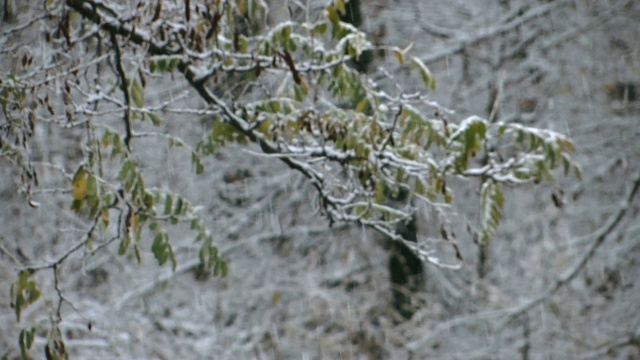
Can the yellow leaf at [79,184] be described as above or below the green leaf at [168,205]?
above

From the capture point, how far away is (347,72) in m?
4.30

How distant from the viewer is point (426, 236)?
10.9 m

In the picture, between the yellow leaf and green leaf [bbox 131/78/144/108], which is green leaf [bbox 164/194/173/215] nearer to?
green leaf [bbox 131/78/144/108]

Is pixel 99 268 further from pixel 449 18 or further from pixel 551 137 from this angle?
pixel 551 137

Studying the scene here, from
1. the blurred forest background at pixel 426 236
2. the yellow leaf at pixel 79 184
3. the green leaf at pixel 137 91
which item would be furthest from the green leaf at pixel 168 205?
the blurred forest background at pixel 426 236

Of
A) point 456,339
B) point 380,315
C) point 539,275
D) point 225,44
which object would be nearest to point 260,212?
point 380,315

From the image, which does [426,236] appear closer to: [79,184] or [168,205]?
[168,205]

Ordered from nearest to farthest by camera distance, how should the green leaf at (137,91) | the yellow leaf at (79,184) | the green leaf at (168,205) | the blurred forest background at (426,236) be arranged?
the yellow leaf at (79,184) < the green leaf at (137,91) < the green leaf at (168,205) < the blurred forest background at (426,236)

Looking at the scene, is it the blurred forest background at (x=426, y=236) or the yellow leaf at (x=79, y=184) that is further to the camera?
the blurred forest background at (x=426, y=236)

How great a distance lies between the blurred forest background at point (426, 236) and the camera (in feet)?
31.9

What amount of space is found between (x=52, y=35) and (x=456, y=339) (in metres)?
7.43

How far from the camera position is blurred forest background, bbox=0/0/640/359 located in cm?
971

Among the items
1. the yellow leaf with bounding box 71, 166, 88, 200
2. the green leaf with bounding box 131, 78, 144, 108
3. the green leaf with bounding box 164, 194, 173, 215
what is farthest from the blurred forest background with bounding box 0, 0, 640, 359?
the yellow leaf with bounding box 71, 166, 88, 200

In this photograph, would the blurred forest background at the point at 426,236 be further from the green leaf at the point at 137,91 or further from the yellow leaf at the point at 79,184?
the yellow leaf at the point at 79,184
